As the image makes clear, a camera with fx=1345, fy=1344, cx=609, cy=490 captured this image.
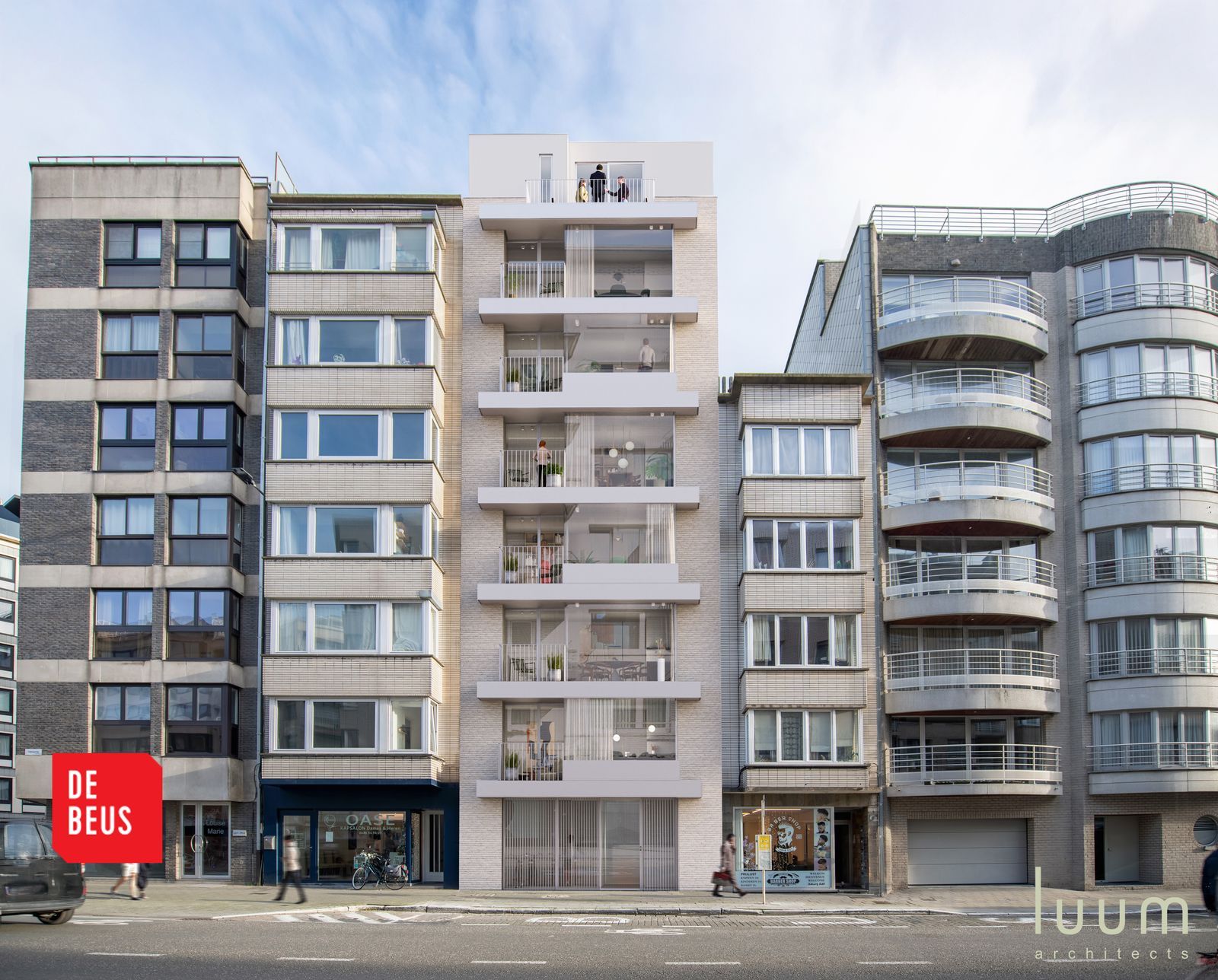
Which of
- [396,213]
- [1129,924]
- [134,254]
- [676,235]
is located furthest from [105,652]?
[1129,924]

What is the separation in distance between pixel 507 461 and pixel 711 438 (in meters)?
5.88

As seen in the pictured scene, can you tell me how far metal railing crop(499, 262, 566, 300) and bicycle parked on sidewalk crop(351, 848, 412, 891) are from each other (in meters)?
16.1

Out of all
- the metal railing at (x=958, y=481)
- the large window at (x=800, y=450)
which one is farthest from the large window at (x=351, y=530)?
the metal railing at (x=958, y=481)

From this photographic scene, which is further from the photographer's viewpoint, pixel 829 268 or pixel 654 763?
pixel 829 268

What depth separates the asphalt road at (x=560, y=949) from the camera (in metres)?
18.1

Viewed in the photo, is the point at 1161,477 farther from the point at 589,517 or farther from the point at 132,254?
the point at 132,254

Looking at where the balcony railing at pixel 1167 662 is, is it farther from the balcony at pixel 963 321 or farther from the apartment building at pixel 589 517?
the apartment building at pixel 589 517

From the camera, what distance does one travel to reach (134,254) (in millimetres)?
38438

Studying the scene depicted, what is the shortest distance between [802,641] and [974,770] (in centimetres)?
585

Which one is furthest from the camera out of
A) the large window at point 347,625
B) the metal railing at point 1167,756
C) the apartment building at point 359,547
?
the metal railing at point 1167,756

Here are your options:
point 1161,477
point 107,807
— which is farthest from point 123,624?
point 1161,477

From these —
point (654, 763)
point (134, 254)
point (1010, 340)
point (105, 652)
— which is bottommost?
point (654, 763)

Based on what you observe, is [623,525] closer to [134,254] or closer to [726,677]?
[726,677]

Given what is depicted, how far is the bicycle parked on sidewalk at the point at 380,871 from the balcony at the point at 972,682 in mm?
14015
